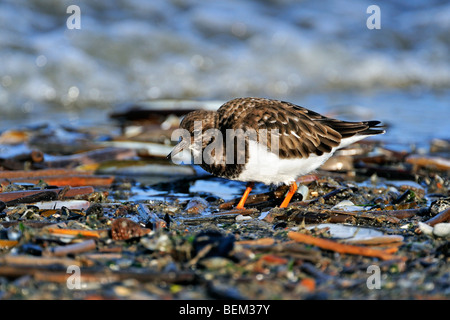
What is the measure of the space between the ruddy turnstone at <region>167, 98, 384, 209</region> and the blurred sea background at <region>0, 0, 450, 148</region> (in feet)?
11.2

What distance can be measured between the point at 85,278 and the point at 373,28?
10127 millimetres

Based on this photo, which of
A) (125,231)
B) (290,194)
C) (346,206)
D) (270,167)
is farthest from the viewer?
(290,194)

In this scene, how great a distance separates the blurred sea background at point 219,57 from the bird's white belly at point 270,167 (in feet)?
11.7

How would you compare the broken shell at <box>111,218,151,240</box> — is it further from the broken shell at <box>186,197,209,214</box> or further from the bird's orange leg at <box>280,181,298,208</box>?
the bird's orange leg at <box>280,181,298,208</box>

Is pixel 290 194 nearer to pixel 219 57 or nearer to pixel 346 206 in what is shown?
pixel 346 206

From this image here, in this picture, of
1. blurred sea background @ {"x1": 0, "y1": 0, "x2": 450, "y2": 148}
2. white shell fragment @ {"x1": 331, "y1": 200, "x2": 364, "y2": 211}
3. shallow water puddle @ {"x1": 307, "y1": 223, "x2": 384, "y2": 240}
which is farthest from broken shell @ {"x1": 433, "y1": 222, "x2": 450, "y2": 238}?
blurred sea background @ {"x1": 0, "y1": 0, "x2": 450, "y2": 148}

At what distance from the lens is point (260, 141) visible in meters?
3.46

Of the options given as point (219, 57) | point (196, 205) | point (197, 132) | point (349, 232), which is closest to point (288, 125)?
point (197, 132)

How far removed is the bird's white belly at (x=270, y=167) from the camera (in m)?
3.41

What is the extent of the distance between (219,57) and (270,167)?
6.63 m

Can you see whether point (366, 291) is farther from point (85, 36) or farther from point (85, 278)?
point (85, 36)

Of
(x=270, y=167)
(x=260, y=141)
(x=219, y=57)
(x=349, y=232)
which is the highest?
(x=219, y=57)

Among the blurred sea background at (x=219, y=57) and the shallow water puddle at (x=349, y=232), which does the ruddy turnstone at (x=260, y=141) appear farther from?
the blurred sea background at (x=219, y=57)

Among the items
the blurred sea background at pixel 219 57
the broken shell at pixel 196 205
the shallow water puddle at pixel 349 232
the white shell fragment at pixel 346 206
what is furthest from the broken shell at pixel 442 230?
the blurred sea background at pixel 219 57
